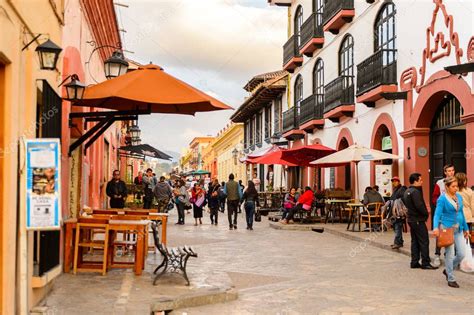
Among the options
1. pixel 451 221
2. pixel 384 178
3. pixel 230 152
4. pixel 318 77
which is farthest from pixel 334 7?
pixel 230 152

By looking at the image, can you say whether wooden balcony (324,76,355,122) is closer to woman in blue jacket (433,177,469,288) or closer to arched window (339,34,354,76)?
arched window (339,34,354,76)

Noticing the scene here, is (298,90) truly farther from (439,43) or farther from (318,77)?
(439,43)

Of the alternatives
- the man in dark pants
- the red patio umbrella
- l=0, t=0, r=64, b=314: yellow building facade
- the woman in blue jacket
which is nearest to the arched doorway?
the red patio umbrella

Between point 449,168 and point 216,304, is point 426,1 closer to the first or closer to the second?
point 449,168

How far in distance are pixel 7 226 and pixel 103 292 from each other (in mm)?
2038

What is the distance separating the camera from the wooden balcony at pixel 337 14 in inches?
801

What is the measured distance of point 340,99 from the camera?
2112 centimetres

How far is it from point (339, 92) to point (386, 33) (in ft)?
12.4

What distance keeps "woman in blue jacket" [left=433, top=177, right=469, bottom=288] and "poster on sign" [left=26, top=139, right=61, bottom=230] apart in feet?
18.4

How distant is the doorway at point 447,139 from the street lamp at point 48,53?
10588 millimetres

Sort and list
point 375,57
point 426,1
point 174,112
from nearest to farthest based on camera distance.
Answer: point 174,112 → point 426,1 → point 375,57

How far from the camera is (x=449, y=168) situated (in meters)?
11.1

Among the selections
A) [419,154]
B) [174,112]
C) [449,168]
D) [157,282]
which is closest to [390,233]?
[419,154]

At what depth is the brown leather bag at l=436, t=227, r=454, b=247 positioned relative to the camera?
8625 millimetres
